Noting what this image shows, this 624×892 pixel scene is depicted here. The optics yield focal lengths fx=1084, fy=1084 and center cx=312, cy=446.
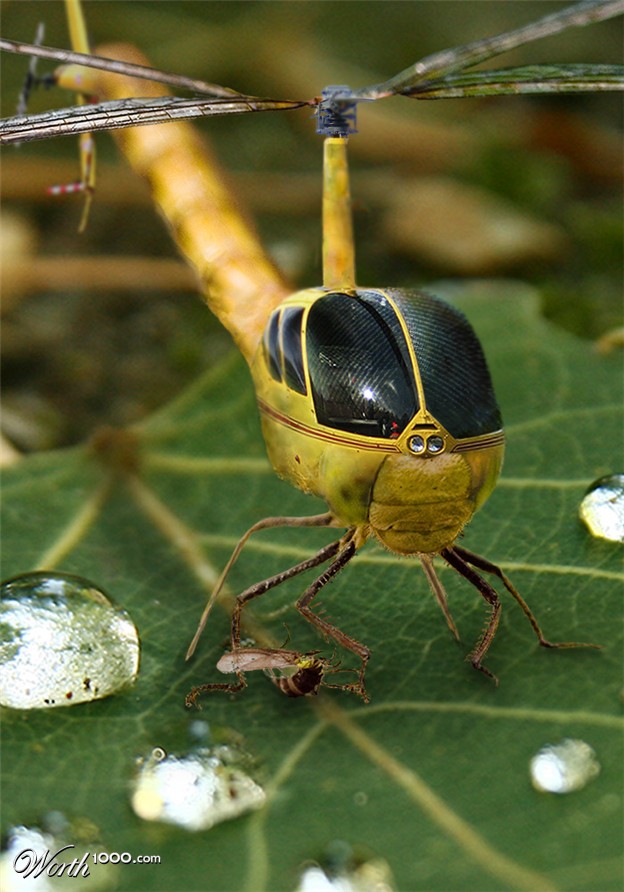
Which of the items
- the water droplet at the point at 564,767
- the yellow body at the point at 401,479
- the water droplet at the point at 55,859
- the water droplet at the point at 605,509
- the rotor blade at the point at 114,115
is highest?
the rotor blade at the point at 114,115

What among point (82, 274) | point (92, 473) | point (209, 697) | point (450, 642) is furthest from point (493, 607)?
point (82, 274)

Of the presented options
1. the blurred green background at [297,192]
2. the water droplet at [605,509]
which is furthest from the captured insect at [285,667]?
the blurred green background at [297,192]

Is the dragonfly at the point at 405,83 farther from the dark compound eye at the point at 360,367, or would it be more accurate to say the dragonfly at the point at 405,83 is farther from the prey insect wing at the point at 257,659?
the prey insect wing at the point at 257,659

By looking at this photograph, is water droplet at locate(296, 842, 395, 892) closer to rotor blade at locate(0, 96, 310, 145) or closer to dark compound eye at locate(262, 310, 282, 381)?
dark compound eye at locate(262, 310, 282, 381)

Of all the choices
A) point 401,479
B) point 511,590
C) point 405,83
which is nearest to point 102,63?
point 405,83

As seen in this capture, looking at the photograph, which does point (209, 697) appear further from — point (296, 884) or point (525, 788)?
point (525, 788)

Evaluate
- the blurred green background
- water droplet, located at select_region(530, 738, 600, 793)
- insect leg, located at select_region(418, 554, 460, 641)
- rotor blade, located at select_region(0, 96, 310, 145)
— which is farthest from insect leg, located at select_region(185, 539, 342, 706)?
the blurred green background
